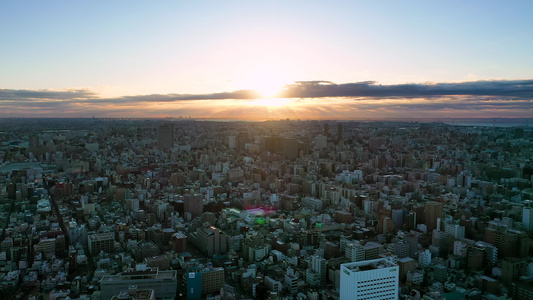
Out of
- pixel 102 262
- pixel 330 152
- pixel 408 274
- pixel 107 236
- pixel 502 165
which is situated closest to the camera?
pixel 408 274

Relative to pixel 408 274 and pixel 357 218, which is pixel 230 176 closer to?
pixel 357 218

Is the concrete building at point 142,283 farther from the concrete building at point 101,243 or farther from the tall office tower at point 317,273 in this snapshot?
the concrete building at point 101,243

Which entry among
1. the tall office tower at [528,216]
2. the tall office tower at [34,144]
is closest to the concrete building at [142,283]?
the tall office tower at [528,216]

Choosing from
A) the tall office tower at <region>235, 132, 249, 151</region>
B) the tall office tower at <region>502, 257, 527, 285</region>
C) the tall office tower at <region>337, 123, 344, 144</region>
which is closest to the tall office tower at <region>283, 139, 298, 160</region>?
the tall office tower at <region>235, 132, 249, 151</region>

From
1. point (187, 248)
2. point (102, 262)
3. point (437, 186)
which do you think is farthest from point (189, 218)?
point (437, 186)

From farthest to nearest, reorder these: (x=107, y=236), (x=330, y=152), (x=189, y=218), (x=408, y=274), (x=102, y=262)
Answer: (x=330, y=152), (x=189, y=218), (x=107, y=236), (x=102, y=262), (x=408, y=274)

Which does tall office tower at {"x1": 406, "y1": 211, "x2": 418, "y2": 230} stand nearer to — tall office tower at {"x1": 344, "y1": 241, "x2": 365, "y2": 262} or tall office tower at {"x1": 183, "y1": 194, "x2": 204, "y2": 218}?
tall office tower at {"x1": 344, "y1": 241, "x2": 365, "y2": 262}

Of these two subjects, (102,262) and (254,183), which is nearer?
(102,262)
